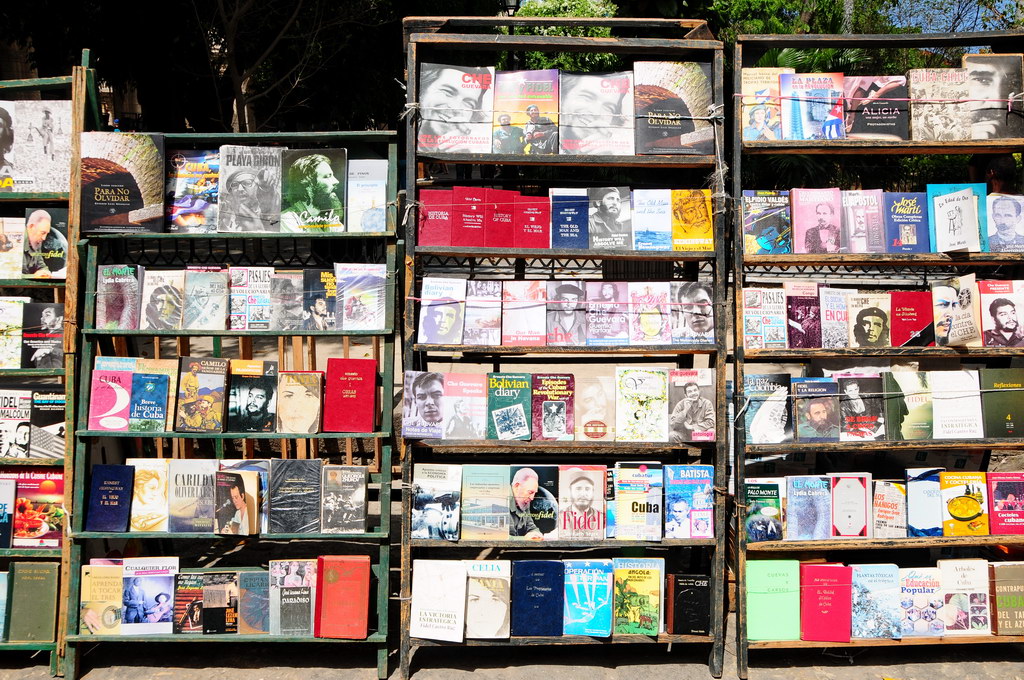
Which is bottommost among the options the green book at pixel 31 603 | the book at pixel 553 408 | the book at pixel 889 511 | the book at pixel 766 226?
the green book at pixel 31 603

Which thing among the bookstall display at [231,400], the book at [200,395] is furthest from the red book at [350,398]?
the book at [200,395]

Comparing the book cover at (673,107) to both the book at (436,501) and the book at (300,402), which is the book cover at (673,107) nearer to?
the book at (436,501)

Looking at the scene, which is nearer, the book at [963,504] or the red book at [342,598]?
the red book at [342,598]

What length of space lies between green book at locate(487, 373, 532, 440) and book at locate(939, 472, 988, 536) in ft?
6.45

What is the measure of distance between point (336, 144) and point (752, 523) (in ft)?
8.55

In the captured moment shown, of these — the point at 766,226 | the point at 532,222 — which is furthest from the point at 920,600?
the point at 532,222

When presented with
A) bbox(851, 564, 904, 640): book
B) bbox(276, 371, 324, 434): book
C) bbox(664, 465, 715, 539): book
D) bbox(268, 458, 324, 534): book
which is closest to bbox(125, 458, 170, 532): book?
bbox(268, 458, 324, 534): book

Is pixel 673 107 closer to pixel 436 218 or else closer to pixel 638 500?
pixel 436 218

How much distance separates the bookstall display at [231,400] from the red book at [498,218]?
1.39 ft

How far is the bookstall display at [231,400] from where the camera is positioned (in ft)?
11.0

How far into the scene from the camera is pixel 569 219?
3436 millimetres

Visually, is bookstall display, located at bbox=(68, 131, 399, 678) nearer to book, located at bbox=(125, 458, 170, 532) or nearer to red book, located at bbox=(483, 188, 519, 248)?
book, located at bbox=(125, 458, 170, 532)

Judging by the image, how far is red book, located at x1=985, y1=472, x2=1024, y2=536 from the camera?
3.53 m

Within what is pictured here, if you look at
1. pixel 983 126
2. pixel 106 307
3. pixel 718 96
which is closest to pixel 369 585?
pixel 106 307
